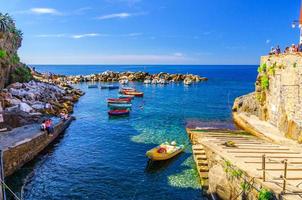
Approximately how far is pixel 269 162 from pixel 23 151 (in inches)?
793

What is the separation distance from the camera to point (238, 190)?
18.3m

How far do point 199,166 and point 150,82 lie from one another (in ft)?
300

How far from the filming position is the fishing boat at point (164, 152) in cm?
2864

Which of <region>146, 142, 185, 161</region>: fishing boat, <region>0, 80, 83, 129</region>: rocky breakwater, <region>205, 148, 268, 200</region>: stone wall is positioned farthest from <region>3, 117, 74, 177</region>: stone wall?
<region>205, 148, 268, 200</region>: stone wall

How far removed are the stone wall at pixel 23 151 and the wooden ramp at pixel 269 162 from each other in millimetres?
15169

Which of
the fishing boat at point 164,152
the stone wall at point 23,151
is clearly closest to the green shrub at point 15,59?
the stone wall at point 23,151

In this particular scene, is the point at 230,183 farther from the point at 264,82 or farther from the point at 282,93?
the point at 264,82

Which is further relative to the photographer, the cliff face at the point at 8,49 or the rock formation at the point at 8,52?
the rock formation at the point at 8,52

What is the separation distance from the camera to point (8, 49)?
2201 inches

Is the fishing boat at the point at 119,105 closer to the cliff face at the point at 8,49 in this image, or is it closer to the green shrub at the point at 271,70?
the cliff face at the point at 8,49

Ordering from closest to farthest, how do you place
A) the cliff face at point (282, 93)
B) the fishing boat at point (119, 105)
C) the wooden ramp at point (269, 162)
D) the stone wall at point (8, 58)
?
the wooden ramp at point (269, 162) < the cliff face at point (282, 93) < the stone wall at point (8, 58) < the fishing boat at point (119, 105)

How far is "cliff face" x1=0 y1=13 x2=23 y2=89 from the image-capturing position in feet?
163

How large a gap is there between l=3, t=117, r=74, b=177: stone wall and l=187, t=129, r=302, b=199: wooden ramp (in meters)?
15.2

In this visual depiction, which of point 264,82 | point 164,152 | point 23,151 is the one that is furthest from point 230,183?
point 264,82
